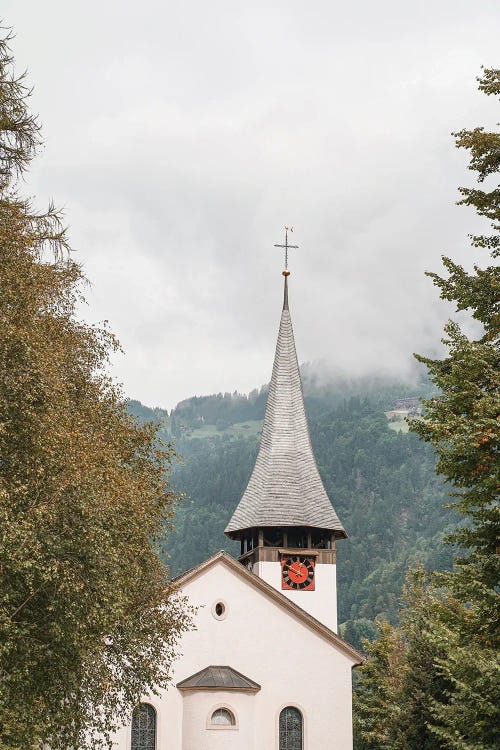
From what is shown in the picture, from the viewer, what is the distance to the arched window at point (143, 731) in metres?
34.9

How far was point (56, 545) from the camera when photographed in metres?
16.2

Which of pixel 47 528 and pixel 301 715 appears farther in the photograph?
pixel 301 715

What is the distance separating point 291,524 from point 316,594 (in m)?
2.78

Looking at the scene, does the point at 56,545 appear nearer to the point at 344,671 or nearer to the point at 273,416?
the point at 344,671

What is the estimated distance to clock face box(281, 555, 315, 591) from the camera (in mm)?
41250

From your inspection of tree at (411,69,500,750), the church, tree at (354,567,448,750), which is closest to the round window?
the church

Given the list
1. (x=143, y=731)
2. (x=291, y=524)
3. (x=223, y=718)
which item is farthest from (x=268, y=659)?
(x=291, y=524)

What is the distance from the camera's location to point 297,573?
41406 millimetres

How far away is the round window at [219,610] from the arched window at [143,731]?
12.5 feet

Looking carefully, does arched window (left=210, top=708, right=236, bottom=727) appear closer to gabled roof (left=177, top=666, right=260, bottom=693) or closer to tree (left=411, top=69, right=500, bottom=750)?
gabled roof (left=177, top=666, right=260, bottom=693)

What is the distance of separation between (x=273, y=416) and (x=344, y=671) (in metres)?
12.3

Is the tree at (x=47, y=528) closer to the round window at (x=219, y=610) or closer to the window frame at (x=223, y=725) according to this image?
the window frame at (x=223, y=725)

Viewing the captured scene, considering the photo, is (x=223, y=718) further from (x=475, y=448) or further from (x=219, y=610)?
(x=475, y=448)

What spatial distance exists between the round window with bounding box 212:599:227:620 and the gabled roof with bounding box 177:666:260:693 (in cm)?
170
